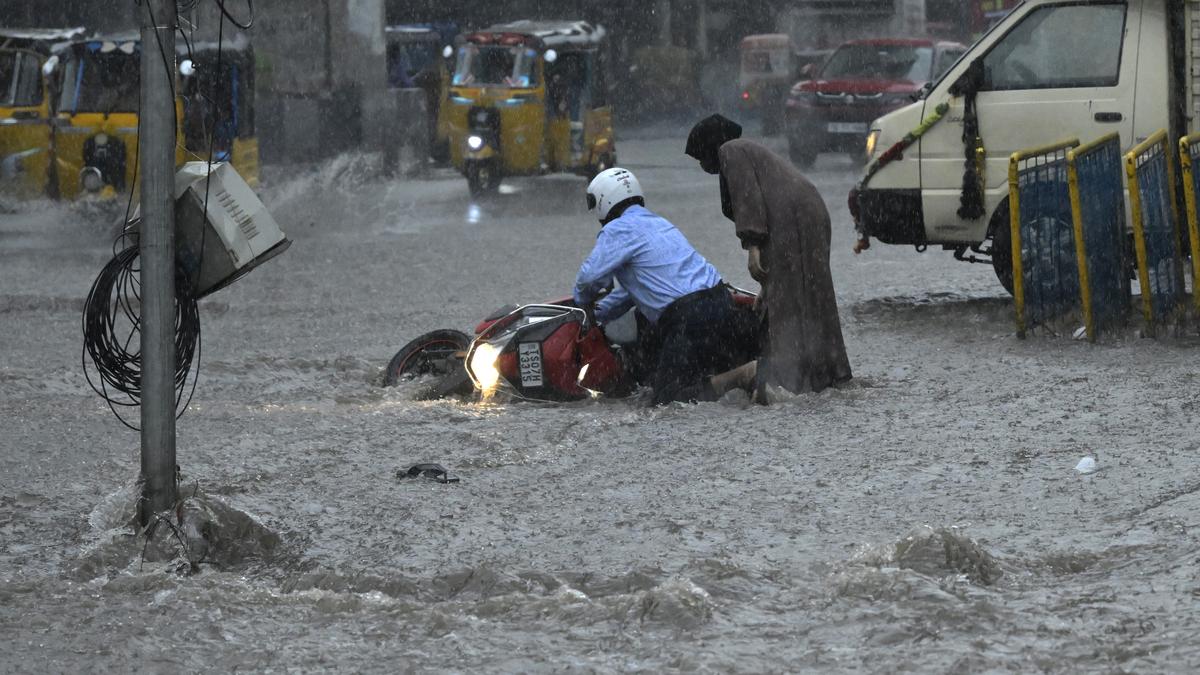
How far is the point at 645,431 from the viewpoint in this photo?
25.0 feet

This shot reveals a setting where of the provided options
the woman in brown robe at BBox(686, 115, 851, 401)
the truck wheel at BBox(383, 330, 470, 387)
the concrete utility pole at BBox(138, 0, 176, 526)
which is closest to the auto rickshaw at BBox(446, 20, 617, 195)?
the truck wheel at BBox(383, 330, 470, 387)

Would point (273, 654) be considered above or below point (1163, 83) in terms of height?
below

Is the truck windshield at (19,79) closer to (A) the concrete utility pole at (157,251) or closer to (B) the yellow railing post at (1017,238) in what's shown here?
(B) the yellow railing post at (1017,238)

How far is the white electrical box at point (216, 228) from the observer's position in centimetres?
550

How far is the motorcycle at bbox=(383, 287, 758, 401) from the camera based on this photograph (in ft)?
27.4

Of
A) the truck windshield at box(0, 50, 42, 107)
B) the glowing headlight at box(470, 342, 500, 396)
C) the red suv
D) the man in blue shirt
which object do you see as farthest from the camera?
the red suv

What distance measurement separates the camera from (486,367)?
8.48 m

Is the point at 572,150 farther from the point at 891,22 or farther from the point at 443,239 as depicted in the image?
the point at 891,22

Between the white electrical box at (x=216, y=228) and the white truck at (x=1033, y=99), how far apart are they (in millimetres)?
6275

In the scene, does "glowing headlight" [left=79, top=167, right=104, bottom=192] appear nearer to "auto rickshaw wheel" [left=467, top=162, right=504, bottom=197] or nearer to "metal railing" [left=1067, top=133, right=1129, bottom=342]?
"auto rickshaw wheel" [left=467, top=162, right=504, bottom=197]

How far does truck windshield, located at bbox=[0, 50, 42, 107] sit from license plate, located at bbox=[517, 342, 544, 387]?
11.6 metres

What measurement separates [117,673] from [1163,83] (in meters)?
8.02

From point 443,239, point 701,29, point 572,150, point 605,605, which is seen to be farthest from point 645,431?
point 701,29

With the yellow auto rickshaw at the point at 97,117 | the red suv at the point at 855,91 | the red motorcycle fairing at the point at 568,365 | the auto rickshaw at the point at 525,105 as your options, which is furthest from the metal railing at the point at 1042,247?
the red suv at the point at 855,91
